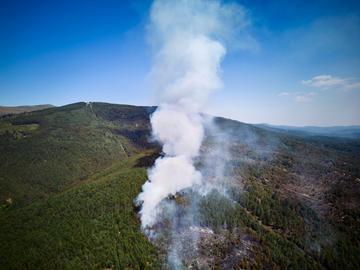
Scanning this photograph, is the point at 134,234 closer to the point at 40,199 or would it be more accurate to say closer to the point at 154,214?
the point at 154,214

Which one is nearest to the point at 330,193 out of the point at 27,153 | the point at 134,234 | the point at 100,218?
the point at 134,234

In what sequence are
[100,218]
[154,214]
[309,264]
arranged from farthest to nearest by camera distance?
1. [100,218]
2. [154,214]
3. [309,264]

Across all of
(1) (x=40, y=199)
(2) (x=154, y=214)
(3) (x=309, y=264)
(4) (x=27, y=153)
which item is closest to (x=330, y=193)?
(3) (x=309, y=264)

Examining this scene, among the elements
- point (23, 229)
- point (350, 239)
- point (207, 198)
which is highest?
point (207, 198)

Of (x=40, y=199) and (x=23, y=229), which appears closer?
(x=23, y=229)

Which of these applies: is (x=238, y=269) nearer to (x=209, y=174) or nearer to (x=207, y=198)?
(x=207, y=198)

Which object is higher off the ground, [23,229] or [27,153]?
[27,153]

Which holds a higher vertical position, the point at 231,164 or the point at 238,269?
the point at 231,164

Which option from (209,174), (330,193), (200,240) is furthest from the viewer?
(209,174)

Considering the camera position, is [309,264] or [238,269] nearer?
[238,269]
